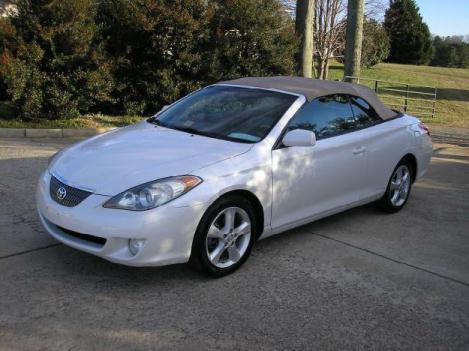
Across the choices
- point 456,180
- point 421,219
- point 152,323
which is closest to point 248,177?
point 152,323

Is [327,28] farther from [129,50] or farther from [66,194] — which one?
[66,194]

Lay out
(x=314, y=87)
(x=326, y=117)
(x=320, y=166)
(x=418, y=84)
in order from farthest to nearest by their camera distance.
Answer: (x=418, y=84) → (x=314, y=87) → (x=326, y=117) → (x=320, y=166)

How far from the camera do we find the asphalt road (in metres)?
3.41

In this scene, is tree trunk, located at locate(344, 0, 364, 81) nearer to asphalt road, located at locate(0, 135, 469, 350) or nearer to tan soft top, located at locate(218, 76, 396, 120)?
tan soft top, located at locate(218, 76, 396, 120)

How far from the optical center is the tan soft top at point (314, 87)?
5262 millimetres

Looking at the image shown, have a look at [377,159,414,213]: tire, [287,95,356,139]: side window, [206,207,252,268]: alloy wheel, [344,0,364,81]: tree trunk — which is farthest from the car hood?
[344,0,364,81]: tree trunk

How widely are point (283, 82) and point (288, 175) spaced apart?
49.5 inches

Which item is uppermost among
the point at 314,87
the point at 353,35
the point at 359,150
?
the point at 353,35

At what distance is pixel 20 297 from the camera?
3.74 metres

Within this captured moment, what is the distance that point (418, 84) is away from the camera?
29297 mm

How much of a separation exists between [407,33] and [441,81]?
31.7 ft

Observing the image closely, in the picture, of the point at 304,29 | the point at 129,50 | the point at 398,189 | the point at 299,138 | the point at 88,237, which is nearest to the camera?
the point at 88,237

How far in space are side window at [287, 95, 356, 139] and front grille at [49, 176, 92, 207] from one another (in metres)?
1.84

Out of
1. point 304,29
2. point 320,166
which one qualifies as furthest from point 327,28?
point 320,166
